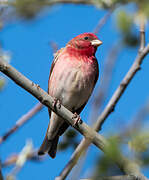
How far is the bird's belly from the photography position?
258 inches

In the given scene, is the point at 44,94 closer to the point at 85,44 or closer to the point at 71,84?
the point at 71,84

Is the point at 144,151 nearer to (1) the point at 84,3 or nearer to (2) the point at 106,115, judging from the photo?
(2) the point at 106,115

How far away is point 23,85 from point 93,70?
3.11 metres

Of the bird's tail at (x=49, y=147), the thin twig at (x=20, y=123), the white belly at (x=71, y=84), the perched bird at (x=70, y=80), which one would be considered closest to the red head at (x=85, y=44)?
the perched bird at (x=70, y=80)

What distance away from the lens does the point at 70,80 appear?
21.5ft

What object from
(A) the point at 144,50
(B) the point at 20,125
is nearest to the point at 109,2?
(A) the point at 144,50

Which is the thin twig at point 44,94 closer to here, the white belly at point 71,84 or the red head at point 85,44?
the white belly at point 71,84

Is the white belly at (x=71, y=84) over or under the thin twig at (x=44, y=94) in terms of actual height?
over

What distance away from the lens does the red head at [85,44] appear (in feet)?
24.0

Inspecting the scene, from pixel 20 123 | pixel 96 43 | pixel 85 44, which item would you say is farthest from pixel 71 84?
pixel 20 123

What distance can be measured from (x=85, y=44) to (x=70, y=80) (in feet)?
4.49

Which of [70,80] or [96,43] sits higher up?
[96,43]

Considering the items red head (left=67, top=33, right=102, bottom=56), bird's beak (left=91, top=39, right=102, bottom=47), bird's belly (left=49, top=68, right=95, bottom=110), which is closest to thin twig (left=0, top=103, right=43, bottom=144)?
bird's belly (left=49, top=68, right=95, bottom=110)

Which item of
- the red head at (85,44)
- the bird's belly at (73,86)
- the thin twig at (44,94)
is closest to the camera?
the thin twig at (44,94)
